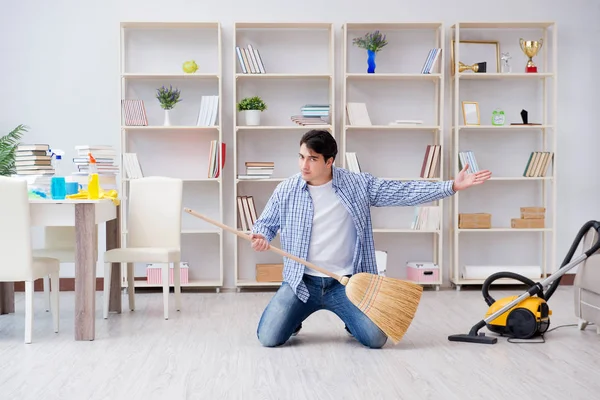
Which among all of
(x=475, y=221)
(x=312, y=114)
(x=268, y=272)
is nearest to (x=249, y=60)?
(x=312, y=114)

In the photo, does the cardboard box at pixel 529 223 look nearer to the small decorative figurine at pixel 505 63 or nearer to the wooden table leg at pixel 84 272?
the small decorative figurine at pixel 505 63

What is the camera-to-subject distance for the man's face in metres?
3.75

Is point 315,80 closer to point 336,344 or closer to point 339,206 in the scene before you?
point 339,206

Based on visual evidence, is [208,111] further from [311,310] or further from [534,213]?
[534,213]

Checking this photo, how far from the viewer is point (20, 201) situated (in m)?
3.86

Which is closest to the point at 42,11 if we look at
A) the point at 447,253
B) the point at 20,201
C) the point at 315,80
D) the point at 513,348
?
the point at 315,80

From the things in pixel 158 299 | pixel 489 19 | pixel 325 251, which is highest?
pixel 489 19

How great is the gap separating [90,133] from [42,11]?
3.46ft

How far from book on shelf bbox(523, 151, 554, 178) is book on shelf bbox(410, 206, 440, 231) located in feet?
2.65

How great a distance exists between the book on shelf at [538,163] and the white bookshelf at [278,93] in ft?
5.62

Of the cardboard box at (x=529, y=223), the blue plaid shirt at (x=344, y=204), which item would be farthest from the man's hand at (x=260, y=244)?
the cardboard box at (x=529, y=223)

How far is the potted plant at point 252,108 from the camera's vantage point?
19.2ft

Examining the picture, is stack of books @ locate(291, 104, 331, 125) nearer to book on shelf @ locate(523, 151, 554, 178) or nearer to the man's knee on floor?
book on shelf @ locate(523, 151, 554, 178)

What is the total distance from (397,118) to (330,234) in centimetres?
258
